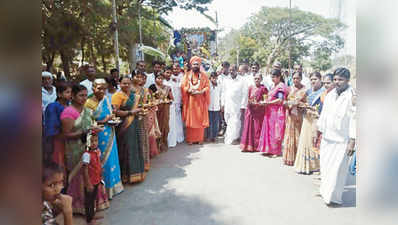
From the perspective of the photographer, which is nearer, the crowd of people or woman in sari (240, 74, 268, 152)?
the crowd of people

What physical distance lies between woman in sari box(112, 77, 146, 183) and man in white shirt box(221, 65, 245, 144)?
118 inches

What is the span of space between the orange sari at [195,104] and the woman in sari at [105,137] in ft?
9.97

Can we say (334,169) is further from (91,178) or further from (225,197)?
(91,178)

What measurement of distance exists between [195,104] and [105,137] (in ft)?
10.9

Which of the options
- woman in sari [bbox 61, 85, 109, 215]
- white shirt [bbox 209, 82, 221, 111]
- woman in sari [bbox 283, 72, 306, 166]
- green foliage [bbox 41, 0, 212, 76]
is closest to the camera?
woman in sari [bbox 61, 85, 109, 215]

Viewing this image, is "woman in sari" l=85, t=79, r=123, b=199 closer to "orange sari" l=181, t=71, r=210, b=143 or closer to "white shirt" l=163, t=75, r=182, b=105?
"orange sari" l=181, t=71, r=210, b=143

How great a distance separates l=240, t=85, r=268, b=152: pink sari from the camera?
5809mm

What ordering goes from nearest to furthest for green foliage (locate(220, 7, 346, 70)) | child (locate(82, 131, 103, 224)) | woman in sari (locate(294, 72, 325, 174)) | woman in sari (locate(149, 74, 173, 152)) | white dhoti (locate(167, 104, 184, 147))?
child (locate(82, 131, 103, 224)), woman in sari (locate(294, 72, 325, 174)), woman in sari (locate(149, 74, 173, 152)), white dhoti (locate(167, 104, 184, 147)), green foliage (locate(220, 7, 346, 70))

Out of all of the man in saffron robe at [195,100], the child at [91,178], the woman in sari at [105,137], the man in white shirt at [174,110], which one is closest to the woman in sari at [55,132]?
the child at [91,178]

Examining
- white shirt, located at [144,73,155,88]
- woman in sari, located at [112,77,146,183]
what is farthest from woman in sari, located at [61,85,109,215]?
white shirt, located at [144,73,155,88]

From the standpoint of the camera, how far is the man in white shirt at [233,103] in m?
6.44
